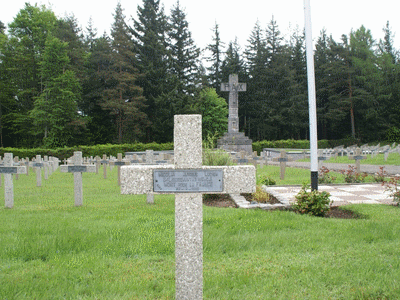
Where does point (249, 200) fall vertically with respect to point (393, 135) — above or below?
below

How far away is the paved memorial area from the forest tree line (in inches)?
1124

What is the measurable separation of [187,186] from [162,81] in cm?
3775

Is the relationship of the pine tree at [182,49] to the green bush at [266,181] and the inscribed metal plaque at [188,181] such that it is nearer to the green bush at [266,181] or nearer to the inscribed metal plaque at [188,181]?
the green bush at [266,181]

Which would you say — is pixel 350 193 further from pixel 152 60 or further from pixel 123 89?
pixel 152 60

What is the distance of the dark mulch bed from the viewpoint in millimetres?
5955

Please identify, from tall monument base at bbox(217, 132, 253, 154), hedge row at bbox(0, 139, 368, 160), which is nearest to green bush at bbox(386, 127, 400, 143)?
hedge row at bbox(0, 139, 368, 160)

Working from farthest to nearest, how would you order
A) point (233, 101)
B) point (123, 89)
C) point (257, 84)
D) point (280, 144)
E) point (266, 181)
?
point (257, 84) → point (123, 89) → point (280, 144) → point (233, 101) → point (266, 181)

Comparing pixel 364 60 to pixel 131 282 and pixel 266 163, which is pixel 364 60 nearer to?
pixel 266 163

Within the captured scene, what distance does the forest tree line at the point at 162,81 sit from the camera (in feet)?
116

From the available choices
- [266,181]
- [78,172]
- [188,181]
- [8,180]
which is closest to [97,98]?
[266,181]

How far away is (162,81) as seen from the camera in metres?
39.4

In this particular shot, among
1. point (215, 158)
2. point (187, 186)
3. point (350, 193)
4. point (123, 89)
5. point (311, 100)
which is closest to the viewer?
point (187, 186)

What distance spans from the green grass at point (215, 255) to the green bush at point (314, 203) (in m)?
0.39

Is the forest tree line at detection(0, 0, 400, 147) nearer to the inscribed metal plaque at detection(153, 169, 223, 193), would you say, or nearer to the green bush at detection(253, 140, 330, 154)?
the green bush at detection(253, 140, 330, 154)
